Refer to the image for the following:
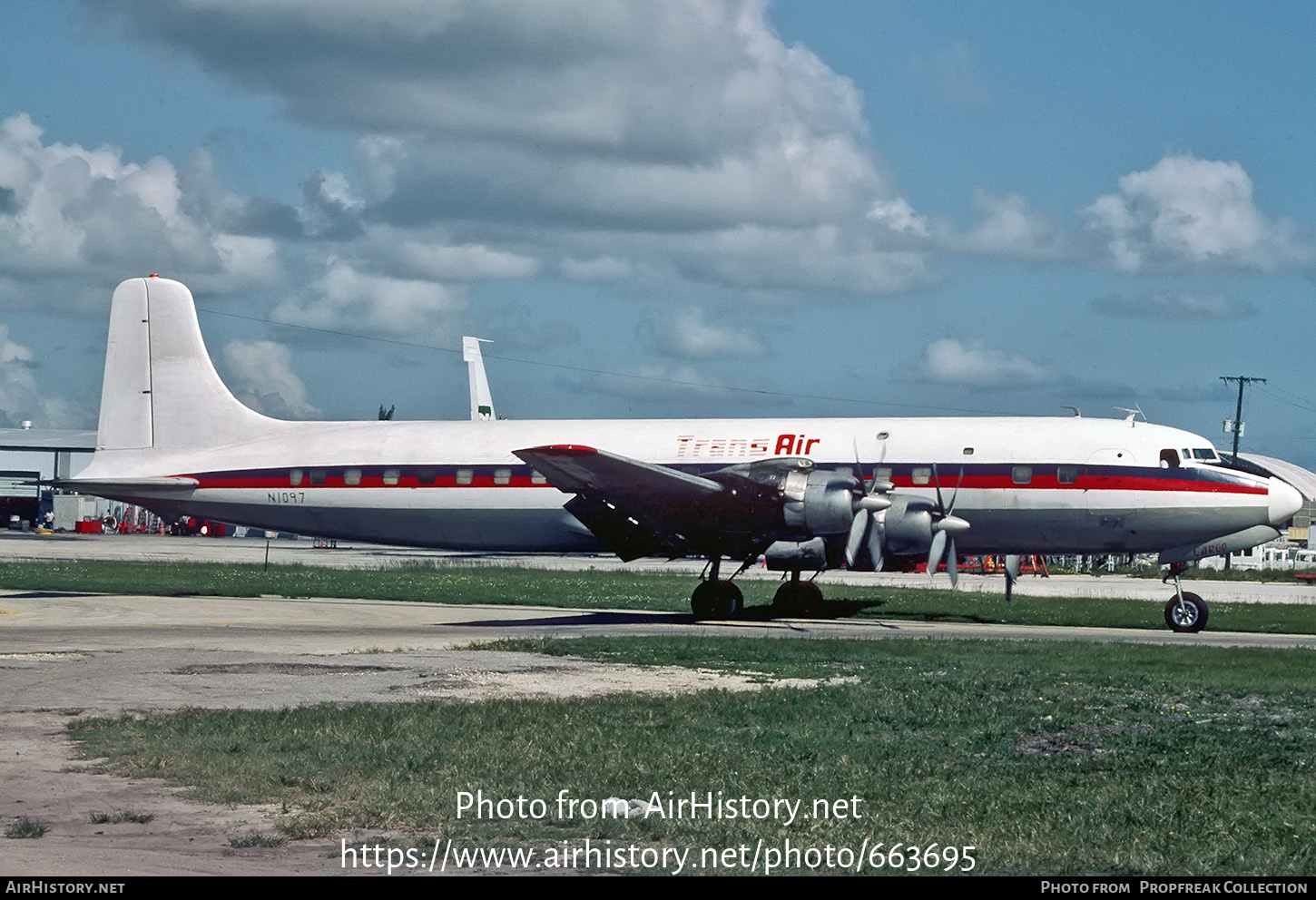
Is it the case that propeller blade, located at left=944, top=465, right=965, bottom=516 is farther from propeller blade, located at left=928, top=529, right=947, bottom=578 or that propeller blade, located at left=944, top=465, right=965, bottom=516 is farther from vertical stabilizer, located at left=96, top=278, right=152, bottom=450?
vertical stabilizer, located at left=96, top=278, right=152, bottom=450

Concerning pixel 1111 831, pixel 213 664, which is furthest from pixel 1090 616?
pixel 1111 831

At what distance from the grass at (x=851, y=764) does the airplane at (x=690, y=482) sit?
9.87 meters

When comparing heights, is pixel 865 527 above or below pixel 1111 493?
below

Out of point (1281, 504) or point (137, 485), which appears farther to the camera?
point (137, 485)

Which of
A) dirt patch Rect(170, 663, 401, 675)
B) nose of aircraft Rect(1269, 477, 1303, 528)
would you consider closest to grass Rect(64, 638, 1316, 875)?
dirt patch Rect(170, 663, 401, 675)

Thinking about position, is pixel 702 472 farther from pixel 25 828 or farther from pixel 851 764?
pixel 25 828

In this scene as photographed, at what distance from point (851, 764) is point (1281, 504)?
20.3 m

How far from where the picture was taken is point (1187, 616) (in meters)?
27.9

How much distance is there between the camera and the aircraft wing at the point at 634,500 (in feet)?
86.9

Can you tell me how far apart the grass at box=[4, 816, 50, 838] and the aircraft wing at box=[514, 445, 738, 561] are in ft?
55.5

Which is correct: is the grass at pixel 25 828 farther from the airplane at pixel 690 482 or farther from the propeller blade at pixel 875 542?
the propeller blade at pixel 875 542

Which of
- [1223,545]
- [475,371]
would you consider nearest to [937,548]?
[1223,545]

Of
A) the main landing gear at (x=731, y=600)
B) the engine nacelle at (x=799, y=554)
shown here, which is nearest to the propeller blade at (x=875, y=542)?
the engine nacelle at (x=799, y=554)

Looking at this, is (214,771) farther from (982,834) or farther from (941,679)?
(941,679)
